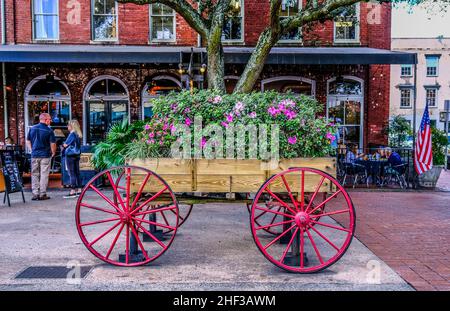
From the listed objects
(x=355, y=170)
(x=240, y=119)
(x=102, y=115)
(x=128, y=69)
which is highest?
(x=128, y=69)

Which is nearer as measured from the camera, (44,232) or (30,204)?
(44,232)

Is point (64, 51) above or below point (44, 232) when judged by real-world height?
above

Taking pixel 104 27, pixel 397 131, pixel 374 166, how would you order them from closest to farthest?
pixel 374 166 → pixel 104 27 → pixel 397 131

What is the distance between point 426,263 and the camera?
4.80 m

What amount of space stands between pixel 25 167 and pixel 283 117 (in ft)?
32.1

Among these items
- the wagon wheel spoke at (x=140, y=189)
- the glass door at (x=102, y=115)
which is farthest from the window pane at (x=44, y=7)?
the wagon wheel spoke at (x=140, y=189)

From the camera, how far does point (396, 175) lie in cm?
1116

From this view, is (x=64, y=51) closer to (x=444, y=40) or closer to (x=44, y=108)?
(x=44, y=108)

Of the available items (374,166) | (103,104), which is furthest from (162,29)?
(374,166)

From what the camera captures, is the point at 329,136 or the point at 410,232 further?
the point at 410,232

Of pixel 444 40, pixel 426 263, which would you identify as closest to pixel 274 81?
pixel 426 263

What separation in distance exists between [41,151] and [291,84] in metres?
8.18

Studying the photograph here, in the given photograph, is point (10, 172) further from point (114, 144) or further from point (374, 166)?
point (374, 166)

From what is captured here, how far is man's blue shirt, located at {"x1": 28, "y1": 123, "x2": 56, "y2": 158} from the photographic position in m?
8.60
